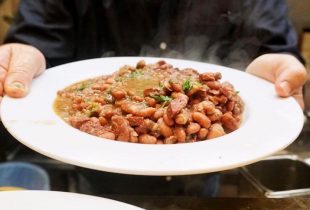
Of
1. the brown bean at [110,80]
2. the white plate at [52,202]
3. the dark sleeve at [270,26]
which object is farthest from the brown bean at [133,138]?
the dark sleeve at [270,26]

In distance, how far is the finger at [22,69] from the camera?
154cm

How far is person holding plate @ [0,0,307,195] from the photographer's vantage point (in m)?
2.61

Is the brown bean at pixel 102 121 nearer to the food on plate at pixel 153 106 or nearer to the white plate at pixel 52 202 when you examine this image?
the food on plate at pixel 153 106

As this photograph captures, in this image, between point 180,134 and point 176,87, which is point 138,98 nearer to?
point 176,87

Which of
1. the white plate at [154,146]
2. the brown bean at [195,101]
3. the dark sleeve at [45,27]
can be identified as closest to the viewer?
the white plate at [154,146]

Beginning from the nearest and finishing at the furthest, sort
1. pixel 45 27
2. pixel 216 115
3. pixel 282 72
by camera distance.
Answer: pixel 216 115 < pixel 282 72 < pixel 45 27

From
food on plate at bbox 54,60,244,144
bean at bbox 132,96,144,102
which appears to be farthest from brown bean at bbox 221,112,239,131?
bean at bbox 132,96,144,102

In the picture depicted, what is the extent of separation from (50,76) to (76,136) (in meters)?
0.58

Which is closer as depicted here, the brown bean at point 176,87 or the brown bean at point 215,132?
the brown bean at point 215,132

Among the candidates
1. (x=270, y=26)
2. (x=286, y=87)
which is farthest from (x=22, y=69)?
(x=270, y=26)

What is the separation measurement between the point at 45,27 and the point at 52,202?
1.75 metres

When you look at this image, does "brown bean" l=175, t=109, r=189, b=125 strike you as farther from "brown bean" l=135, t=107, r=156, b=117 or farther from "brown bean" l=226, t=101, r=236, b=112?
"brown bean" l=226, t=101, r=236, b=112

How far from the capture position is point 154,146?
4.31 feet

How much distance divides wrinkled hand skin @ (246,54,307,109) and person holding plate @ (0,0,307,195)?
0.57 m
